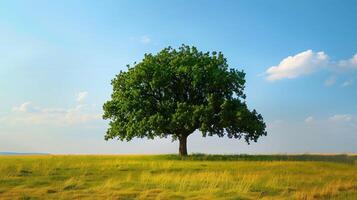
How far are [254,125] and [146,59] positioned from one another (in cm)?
1566

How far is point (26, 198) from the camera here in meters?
20.8

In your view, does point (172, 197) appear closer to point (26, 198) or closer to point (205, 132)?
point (26, 198)

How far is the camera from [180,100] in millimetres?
58844

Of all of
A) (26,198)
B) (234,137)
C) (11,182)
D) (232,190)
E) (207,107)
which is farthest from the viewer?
(234,137)

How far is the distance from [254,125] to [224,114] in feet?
15.3

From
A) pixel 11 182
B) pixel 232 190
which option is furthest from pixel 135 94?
pixel 232 190

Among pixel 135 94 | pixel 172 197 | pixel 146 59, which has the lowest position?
pixel 172 197

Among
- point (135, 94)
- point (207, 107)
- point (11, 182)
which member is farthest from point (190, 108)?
point (11, 182)

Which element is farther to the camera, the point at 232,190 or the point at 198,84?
the point at 198,84

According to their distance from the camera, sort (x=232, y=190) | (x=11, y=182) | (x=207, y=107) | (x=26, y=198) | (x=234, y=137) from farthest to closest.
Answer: (x=234, y=137)
(x=207, y=107)
(x=11, y=182)
(x=232, y=190)
(x=26, y=198)

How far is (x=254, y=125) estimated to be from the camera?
57.6 meters

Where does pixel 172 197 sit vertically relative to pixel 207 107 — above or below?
below

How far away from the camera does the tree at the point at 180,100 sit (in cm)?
5566

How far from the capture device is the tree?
55656 millimetres
